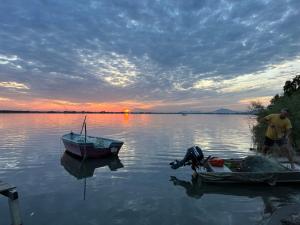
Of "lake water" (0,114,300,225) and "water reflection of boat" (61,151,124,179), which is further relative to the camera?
"water reflection of boat" (61,151,124,179)

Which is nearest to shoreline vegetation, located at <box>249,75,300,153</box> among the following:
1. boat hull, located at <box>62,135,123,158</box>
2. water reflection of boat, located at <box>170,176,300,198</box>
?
water reflection of boat, located at <box>170,176,300,198</box>

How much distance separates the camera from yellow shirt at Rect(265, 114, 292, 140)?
13.5m

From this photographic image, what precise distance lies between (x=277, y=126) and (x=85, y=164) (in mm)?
13182

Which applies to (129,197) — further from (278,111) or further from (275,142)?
(278,111)

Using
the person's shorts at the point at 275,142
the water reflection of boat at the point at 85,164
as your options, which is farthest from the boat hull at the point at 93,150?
the person's shorts at the point at 275,142

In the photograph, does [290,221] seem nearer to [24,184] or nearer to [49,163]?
[24,184]

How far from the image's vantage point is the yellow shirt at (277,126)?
1346 cm

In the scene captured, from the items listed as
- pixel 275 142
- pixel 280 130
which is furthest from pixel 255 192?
pixel 280 130

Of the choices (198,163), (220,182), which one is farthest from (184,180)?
(220,182)

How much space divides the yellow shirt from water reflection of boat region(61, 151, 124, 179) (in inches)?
389

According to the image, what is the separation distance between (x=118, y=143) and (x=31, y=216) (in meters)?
12.7

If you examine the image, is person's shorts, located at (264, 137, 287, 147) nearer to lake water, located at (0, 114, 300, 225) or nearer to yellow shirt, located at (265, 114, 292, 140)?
yellow shirt, located at (265, 114, 292, 140)

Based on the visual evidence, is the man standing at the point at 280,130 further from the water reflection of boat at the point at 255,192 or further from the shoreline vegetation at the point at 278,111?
the shoreline vegetation at the point at 278,111

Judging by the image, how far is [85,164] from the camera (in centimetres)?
2058
